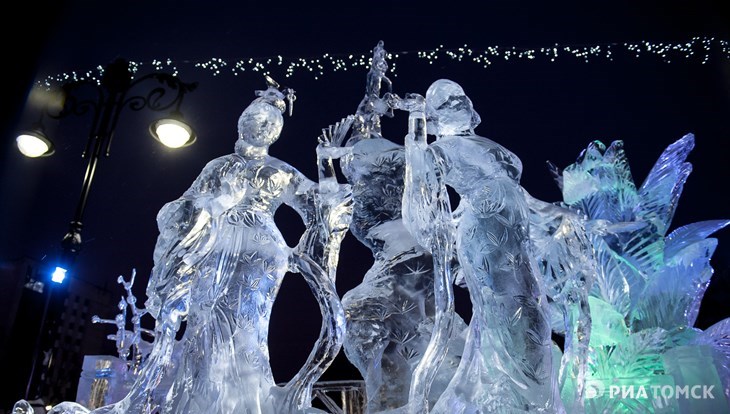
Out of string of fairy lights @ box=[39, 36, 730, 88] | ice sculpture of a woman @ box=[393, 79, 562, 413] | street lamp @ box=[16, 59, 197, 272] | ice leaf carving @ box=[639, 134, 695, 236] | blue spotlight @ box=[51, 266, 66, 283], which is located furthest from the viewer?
string of fairy lights @ box=[39, 36, 730, 88]

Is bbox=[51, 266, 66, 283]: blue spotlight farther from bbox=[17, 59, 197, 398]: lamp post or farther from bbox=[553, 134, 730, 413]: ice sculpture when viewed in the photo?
bbox=[553, 134, 730, 413]: ice sculpture

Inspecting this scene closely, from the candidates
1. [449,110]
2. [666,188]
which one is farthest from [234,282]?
[666,188]

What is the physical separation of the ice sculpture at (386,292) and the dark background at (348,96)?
2290mm

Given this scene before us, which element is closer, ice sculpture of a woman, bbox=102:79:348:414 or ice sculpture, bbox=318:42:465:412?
ice sculpture of a woman, bbox=102:79:348:414

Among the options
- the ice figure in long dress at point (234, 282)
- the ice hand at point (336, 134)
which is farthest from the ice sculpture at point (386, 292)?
the ice figure in long dress at point (234, 282)

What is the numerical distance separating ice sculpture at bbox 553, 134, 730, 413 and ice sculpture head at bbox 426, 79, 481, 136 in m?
0.77

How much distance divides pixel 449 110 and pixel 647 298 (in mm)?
1462

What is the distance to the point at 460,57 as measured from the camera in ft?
18.3

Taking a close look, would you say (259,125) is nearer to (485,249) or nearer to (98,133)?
(485,249)

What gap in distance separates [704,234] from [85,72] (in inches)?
205

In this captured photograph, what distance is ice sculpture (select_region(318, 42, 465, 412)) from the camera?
75.7 inches

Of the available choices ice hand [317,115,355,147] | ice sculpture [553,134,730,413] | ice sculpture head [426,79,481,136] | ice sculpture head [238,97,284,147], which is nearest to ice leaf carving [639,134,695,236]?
ice sculpture [553,134,730,413]

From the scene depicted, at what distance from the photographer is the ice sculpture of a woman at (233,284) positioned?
1759mm

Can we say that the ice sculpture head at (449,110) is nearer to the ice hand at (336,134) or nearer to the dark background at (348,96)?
the ice hand at (336,134)
